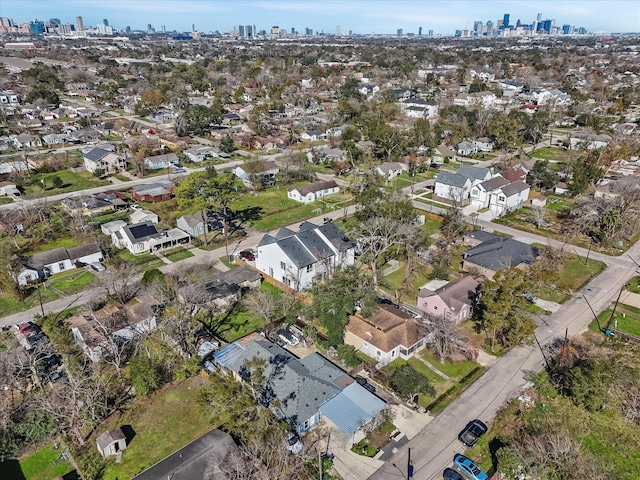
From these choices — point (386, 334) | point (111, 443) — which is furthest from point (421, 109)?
point (111, 443)

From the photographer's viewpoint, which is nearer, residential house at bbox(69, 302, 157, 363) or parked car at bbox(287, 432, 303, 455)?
parked car at bbox(287, 432, 303, 455)

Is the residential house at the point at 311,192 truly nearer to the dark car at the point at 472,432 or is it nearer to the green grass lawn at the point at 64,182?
the green grass lawn at the point at 64,182

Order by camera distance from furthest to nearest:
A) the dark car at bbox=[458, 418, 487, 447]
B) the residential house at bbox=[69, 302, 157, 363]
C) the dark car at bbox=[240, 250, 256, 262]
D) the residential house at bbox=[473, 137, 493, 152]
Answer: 1. the residential house at bbox=[473, 137, 493, 152]
2. the dark car at bbox=[240, 250, 256, 262]
3. the residential house at bbox=[69, 302, 157, 363]
4. the dark car at bbox=[458, 418, 487, 447]

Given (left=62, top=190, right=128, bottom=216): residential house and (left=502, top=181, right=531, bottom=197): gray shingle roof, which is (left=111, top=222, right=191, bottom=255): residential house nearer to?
(left=62, top=190, right=128, bottom=216): residential house

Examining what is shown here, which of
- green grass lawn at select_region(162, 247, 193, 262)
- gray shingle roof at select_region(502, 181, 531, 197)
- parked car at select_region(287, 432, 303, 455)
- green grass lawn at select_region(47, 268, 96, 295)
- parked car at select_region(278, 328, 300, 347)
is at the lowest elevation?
green grass lawn at select_region(47, 268, 96, 295)

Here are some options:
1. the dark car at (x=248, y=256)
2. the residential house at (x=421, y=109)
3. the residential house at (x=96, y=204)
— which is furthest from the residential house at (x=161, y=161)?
the residential house at (x=421, y=109)

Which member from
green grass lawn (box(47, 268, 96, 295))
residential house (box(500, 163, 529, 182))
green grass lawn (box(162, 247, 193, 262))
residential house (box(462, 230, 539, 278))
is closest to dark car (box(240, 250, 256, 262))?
Answer: green grass lawn (box(162, 247, 193, 262))
